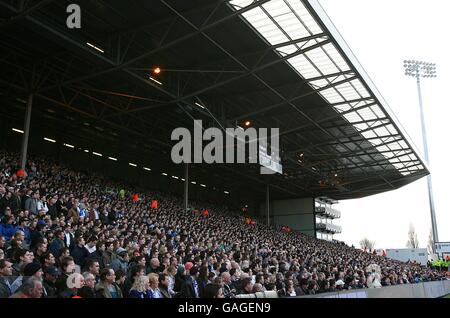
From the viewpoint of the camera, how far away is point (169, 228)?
844 inches

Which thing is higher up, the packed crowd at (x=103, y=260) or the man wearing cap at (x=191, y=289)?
the packed crowd at (x=103, y=260)

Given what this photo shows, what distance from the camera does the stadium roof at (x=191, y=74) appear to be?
16094 mm

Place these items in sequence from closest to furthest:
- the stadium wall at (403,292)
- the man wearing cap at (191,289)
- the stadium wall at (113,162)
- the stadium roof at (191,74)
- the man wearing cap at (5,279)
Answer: the man wearing cap at (5,279) → the man wearing cap at (191,289) → the stadium wall at (403,292) → the stadium roof at (191,74) → the stadium wall at (113,162)

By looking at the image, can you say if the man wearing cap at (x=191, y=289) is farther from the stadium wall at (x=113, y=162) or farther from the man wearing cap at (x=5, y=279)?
the stadium wall at (x=113, y=162)

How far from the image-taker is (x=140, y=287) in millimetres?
7012

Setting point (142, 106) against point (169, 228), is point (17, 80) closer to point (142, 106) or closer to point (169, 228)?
point (142, 106)

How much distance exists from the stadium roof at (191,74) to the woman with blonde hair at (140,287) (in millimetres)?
10327

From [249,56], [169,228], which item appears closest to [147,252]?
[169,228]

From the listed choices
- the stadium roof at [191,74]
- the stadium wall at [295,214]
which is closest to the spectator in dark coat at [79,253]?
the stadium roof at [191,74]

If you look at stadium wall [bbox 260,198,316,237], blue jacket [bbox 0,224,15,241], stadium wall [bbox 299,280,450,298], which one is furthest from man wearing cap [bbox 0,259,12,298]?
stadium wall [bbox 260,198,316,237]

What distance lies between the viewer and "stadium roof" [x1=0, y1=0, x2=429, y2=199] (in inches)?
634

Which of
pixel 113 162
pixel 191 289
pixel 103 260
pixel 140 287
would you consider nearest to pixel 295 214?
pixel 113 162

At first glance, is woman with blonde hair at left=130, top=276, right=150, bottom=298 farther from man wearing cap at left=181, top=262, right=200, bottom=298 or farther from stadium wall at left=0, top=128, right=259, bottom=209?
stadium wall at left=0, top=128, right=259, bottom=209

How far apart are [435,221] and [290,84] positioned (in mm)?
33991
